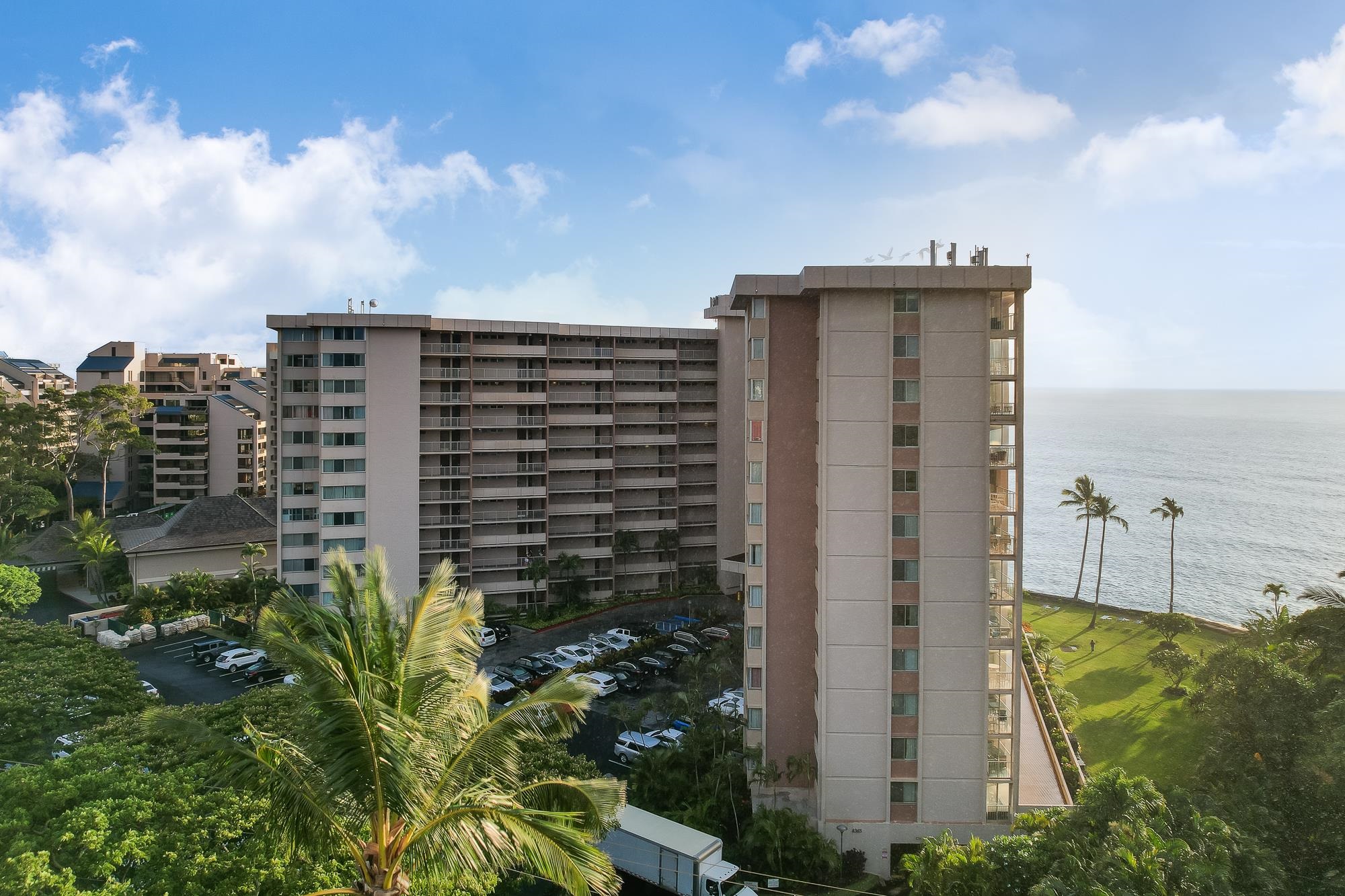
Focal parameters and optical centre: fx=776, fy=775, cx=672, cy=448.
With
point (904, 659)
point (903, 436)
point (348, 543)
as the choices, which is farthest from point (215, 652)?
point (903, 436)

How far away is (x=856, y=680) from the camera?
72.2ft

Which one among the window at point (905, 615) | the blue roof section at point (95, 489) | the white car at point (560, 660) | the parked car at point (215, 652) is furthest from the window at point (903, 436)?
the blue roof section at point (95, 489)

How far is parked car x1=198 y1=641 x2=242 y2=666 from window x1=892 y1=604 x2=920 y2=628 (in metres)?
31.2

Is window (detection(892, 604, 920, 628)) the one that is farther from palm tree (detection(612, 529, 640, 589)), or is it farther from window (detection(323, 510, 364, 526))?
window (detection(323, 510, 364, 526))

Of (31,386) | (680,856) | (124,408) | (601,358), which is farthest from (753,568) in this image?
(31,386)

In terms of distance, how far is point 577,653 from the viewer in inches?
1518

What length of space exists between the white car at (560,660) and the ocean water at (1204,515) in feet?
79.2

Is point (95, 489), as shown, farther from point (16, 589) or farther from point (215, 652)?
point (215, 652)

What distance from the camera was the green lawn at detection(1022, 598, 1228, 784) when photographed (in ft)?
95.3

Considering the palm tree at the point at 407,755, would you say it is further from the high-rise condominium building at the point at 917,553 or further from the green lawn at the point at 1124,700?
the green lawn at the point at 1124,700

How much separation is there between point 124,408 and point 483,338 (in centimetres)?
3647

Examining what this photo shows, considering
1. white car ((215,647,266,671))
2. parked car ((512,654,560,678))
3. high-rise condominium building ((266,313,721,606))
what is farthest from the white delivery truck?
high-rise condominium building ((266,313,721,606))

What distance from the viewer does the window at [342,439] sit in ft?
129

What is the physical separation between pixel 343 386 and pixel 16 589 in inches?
644
